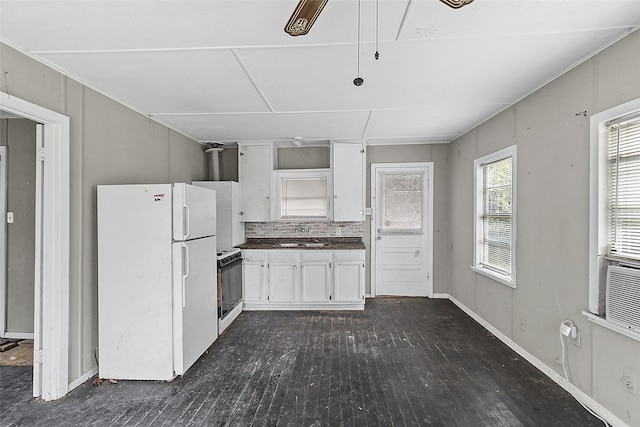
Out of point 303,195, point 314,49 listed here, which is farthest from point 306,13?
point 303,195

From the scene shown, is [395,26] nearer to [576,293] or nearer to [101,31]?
[101,31]

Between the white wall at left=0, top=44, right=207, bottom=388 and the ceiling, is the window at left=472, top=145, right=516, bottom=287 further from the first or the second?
the white wall at left=0, top=44, right=207, bottom=388

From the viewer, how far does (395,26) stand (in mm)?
1799

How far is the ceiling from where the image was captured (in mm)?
1650

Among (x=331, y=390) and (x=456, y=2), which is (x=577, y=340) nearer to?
(x=331, y=390)

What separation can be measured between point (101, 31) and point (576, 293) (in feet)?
12.0

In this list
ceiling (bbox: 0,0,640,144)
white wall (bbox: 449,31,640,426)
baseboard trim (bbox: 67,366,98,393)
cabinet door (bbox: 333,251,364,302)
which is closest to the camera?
ceiling (bbox: 0,0,640,144)

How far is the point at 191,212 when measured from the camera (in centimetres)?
268

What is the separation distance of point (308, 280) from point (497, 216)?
255 cm

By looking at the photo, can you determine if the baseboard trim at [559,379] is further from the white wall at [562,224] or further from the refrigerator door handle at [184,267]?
the refrigerator door handle at [184,267]

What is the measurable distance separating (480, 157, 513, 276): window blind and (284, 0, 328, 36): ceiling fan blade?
2.79 meters

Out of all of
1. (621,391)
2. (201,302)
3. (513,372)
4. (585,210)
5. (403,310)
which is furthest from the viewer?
(403,310)

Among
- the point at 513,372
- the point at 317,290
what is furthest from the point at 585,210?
the point at 317,290

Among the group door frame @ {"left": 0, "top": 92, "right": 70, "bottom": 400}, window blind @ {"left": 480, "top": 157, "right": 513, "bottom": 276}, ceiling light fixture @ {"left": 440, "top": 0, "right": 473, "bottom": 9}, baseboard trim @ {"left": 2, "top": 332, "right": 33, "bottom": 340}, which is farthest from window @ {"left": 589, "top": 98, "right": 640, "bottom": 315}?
baseboard trim @ {"left": 2, "top": 332, "right": 33, "bottom": 340}
